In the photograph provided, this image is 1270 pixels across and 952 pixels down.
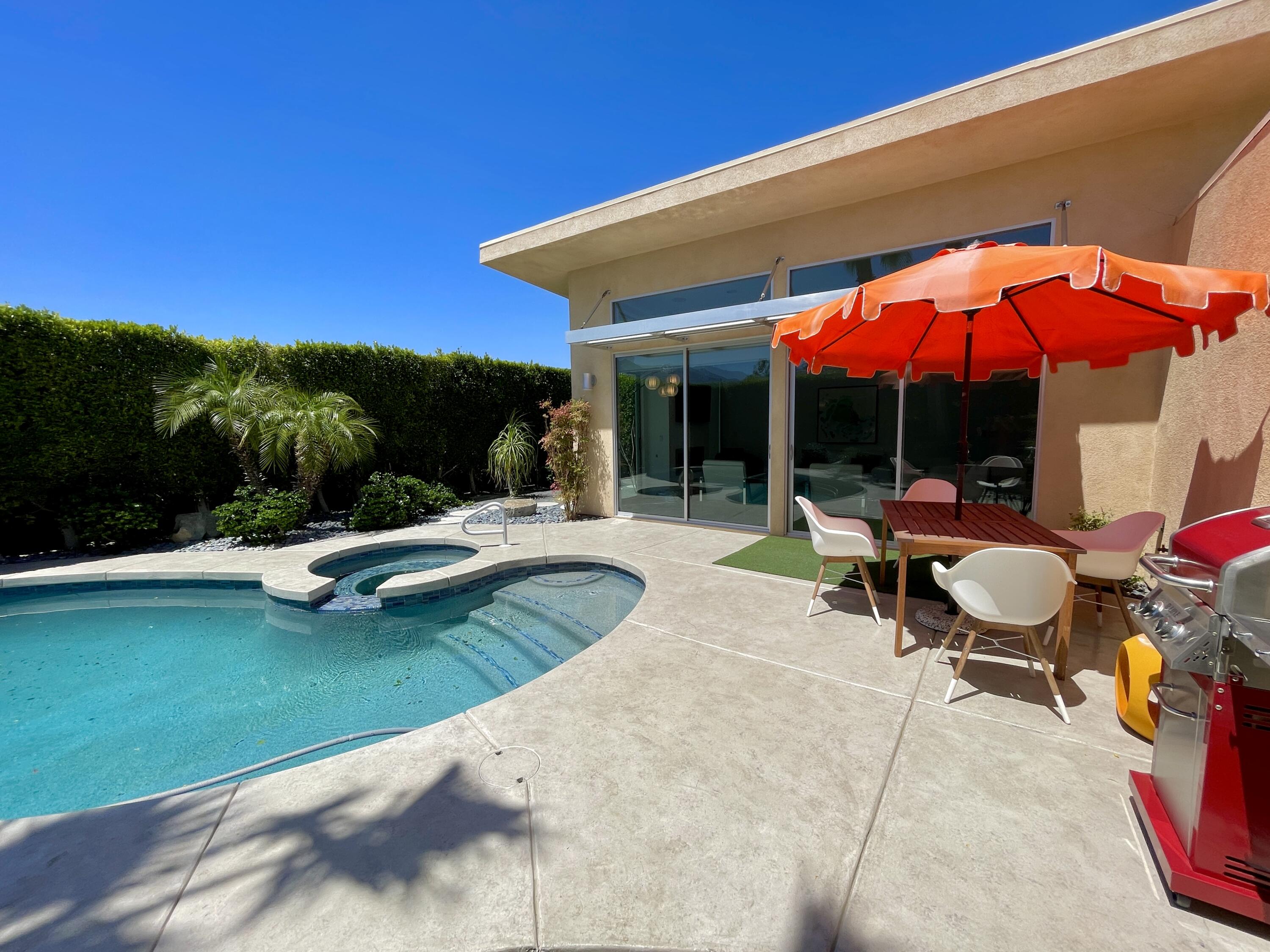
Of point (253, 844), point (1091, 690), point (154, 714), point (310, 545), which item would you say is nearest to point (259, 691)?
point (154, 714)

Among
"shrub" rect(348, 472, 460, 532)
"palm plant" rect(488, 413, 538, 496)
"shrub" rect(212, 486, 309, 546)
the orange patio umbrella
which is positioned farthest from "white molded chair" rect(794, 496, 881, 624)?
Result: "palm plant" rect(488, 413, 538, 496)

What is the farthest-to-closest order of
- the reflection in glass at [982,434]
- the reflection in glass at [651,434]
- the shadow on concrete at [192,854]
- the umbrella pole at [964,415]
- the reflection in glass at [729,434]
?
the reflection in glass at [651,434] → the reflection in glass at [729,434] → the reflection in glass at [982,434] → the umbrella pole at [964,415] → the shadow on concrete at [192,854]

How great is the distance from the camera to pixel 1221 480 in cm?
358

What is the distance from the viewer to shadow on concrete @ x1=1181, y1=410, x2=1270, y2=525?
3127 millimetres

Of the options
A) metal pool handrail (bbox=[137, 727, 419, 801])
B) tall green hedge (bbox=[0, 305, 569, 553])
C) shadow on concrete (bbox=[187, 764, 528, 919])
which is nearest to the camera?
shadow on concrete (bbox=[187, 764, 528, 919])

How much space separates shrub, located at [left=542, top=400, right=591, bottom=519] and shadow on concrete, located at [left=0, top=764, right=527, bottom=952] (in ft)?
22.8

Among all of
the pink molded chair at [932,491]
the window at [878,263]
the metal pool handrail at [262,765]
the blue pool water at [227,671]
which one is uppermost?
the window at [878,263]

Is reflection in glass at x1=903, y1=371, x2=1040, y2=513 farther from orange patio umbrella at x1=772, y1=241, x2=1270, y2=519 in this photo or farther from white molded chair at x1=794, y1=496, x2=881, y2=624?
white molded chair at x1=794, y1=496, x2=881, y2=624

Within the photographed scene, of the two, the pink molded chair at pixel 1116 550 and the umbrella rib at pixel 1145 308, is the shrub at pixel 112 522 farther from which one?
the umbrella rib at pixel 1145 308

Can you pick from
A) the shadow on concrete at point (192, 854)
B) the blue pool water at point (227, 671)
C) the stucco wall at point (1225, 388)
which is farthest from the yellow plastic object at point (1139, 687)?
the blue pool water at point (227, 671)

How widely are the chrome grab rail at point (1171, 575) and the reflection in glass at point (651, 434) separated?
256 inches

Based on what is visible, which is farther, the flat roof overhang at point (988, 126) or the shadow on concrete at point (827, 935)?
the flat roof overhang at point (988, 126)

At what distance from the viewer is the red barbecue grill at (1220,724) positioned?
151 cm

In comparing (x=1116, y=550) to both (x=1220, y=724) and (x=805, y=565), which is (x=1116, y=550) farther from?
(x=1220, y=724)
